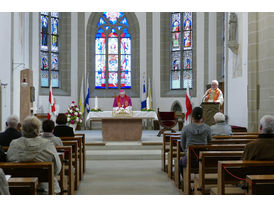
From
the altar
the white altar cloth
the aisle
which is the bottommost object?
the aisle

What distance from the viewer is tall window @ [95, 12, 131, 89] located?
56.2 feet

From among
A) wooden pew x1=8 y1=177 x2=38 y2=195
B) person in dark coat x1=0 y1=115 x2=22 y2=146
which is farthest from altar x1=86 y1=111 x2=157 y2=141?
wooden pew x1=8 y1=177 x2=38 y2=195

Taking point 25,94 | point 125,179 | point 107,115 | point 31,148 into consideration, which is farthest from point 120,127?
point 31,148

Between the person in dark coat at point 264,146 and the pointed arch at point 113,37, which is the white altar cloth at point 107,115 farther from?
the person in dark coat at point 264,146

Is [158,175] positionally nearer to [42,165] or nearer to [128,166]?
[128,166]

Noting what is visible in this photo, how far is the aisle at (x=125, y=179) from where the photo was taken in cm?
581

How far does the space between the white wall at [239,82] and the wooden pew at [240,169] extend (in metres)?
7.12

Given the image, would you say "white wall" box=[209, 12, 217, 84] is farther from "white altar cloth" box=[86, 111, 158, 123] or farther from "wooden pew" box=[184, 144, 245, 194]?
"wooden pew" box=[184, 144, 245, 194]

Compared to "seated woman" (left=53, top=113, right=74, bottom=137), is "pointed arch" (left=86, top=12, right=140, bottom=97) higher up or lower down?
higher up

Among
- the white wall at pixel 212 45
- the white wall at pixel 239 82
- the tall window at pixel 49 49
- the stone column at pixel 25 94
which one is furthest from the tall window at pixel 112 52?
the white wall at pixel 239 82

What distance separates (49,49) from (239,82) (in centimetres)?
816

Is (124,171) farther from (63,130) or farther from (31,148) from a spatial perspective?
(31,148)

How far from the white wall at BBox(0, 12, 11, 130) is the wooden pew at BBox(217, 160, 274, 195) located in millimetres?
8386

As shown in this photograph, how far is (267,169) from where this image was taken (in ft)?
11.7
